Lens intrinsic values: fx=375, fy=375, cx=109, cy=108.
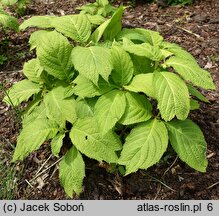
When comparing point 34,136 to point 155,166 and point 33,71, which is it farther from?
point 155,166

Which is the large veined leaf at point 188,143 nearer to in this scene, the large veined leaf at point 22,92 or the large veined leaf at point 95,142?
the large veined leaf at point 95,142

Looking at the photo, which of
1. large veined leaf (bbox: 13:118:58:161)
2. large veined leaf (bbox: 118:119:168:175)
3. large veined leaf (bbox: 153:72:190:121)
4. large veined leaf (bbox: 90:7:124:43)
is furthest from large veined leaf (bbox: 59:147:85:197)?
large veined leaf (bbox: 90:7:124:43)

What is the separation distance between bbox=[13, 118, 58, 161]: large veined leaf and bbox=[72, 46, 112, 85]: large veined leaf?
0.44m

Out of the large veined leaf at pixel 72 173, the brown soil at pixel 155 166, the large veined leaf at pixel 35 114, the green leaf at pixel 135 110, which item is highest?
the green leaf at pixel 135 110

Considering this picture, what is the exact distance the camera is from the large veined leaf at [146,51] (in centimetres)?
237

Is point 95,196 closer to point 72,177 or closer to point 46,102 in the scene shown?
point 72,177

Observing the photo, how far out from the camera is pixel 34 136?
2412 millimetres

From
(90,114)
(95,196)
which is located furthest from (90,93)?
(95,196)

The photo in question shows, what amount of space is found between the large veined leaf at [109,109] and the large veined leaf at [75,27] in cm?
49

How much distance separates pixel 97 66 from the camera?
7.64 ft

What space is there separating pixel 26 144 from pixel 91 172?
0.57 m

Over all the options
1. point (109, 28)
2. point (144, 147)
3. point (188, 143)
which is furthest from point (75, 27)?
point (188, 143)

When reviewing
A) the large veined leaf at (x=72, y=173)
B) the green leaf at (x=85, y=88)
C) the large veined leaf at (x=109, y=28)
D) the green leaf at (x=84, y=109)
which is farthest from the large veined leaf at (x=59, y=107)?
the large veined leaf at (x=109, y=28)

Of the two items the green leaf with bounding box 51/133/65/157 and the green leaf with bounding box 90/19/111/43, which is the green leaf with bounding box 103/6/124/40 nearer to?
the green leaf with bounding box 90/19/111/43
